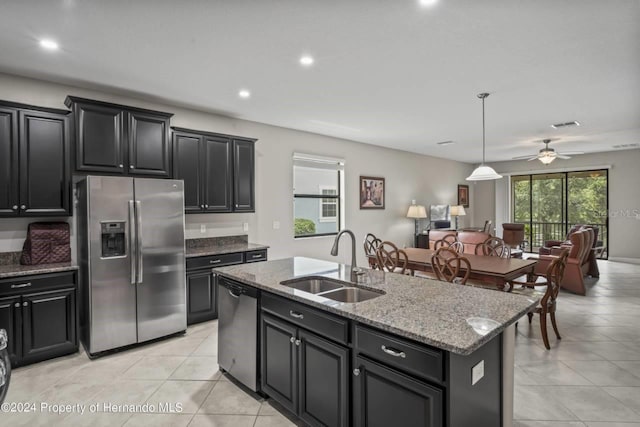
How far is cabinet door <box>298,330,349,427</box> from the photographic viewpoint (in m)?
1.76

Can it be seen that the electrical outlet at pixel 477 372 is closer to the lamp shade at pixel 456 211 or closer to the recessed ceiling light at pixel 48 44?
the recessed ceiling light at pixel 48 44

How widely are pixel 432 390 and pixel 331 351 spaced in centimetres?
58

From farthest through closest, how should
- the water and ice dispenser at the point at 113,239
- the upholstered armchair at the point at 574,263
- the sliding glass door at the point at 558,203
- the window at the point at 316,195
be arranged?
1. the sliding glass door at the point at 558,203
2. the window at the point at 316,195
3. the upholstered armchair at the point at 574,263
4. the water and ice dispenser at the point at 113,239

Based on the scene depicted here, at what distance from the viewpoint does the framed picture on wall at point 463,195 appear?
31.2 ft

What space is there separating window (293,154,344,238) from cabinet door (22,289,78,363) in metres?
3.20

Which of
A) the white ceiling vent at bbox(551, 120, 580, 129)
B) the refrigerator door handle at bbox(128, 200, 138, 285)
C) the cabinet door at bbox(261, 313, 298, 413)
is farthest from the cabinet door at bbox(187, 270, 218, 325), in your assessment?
the white ceiling vent at bbox(551, 120, 580, 129)

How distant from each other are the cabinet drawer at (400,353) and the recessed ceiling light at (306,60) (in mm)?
2279

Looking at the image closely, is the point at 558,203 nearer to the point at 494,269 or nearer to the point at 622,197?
the point at 622,197

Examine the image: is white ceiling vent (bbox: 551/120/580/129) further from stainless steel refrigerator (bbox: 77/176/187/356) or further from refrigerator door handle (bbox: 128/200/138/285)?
refrigerator door handle (bbox: 128/200/138/285)

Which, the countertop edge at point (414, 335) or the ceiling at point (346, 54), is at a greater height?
the ceiling at point (346, 54)

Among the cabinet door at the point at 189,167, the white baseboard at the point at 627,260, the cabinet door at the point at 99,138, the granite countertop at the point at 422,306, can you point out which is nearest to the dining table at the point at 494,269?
the granite countertop at the point at 422,306

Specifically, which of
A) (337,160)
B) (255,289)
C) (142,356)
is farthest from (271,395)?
(337,160)

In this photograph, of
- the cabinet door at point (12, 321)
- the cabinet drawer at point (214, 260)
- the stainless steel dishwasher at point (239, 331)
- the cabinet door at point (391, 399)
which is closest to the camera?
the cabinet door at point (391, 399)

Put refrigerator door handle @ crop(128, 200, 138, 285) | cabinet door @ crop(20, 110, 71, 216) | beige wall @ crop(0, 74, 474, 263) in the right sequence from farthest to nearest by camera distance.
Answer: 1. beige wall @ crop(0, 74, 474, 263)
2. refrigerator door handle @ crop(128, 200, 138, 285)
3. cabinet door @ crop(20, 110, 71, 216)
